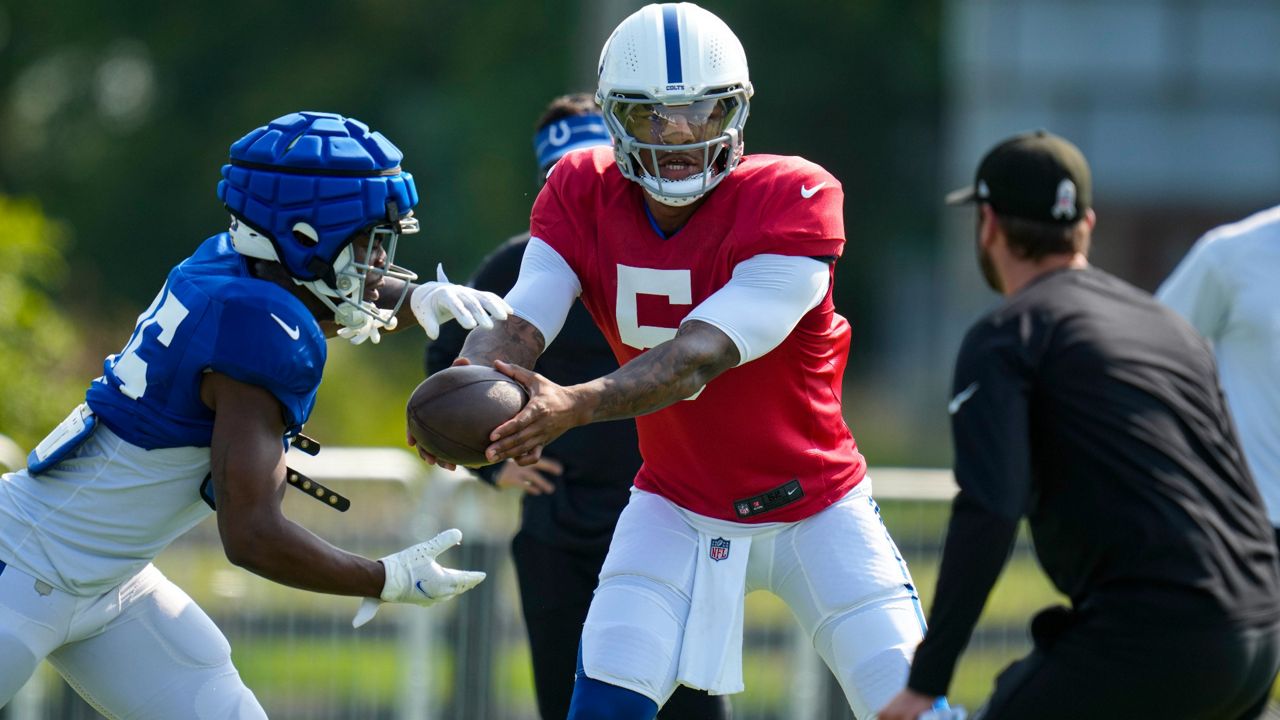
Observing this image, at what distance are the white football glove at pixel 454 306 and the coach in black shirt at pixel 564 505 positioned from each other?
808 mm

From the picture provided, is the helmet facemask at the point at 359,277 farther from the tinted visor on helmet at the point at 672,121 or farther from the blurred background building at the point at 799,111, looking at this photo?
the blurred background building at the point at 799,111

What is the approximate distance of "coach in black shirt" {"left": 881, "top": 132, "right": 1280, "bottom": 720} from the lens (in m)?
3.33

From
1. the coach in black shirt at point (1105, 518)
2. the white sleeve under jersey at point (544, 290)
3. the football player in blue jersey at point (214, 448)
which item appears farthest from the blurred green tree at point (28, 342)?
the coach in black shirt at point (1105, 518)

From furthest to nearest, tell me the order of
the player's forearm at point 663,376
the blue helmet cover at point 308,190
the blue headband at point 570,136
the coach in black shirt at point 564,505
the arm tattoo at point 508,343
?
the blue headband at point 570,136 → the coach in black shirt at point 564,505 → the arm tattoo at point 508,343 → the blue helmet cover at point 308,190 → the player's forearm at point 663,376

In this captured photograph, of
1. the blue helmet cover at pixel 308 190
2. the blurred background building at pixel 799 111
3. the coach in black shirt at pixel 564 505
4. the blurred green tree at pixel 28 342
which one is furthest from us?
the blurred background building at pixel 799 111

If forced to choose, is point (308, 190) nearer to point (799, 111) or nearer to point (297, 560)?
point (297, 560)

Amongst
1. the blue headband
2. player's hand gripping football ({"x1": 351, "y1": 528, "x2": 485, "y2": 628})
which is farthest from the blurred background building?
player's hand gripping football ({"x1": 351, "y1": 528, "x2": 485, "y2": 628})

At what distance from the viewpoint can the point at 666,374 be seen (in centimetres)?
377

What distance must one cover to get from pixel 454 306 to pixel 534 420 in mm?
485

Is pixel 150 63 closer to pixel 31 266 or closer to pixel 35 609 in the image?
pixel 31 266

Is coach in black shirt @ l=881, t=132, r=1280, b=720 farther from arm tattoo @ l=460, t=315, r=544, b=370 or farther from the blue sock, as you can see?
arm tattoo @ l=460, t=315, r=544, b=370

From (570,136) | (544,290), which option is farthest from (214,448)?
(570,136)

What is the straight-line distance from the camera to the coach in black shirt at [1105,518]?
3332 mm

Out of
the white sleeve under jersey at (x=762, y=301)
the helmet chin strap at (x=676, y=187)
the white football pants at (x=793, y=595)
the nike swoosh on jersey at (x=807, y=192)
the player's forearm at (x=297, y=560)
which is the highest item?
the helmet chin strap at (x=676, y=187)
